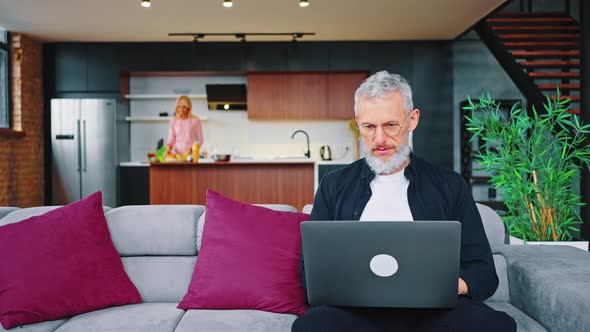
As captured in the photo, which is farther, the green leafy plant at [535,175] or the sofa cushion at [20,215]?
the green leafy plant at [535,175]

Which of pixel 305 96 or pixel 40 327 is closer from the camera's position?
pixel 40 327

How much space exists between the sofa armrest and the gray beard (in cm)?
65

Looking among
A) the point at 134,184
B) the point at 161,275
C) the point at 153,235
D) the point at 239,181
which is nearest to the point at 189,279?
the point at 161,275

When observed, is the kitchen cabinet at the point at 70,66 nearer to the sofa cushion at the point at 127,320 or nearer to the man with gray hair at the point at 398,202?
the sofa cushion at the point at 127,320

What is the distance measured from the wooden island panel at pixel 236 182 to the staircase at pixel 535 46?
2.48 m

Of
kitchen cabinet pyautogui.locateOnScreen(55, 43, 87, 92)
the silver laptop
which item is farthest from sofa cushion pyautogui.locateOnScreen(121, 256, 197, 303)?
kitchen cabinet pyautogui.locateOnScreen(55, 43, 87, 92)

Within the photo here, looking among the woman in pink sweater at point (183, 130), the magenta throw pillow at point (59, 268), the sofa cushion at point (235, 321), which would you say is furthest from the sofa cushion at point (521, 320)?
the woman in pink sweater at point (183, 130)

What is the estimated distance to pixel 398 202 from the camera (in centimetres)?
189

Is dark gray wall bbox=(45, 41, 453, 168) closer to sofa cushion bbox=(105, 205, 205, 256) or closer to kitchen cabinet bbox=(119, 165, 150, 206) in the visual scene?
kitchen cabinet bbox=(119, 165, 150, 206)

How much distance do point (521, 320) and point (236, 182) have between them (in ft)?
13.8

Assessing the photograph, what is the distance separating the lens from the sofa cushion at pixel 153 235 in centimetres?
239

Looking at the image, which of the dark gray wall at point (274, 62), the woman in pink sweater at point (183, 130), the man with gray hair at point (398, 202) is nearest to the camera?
the man with gray hair at point (398, 202)

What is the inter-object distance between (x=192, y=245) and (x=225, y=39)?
5755mm

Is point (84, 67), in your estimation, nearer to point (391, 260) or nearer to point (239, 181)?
point (239, 181)
